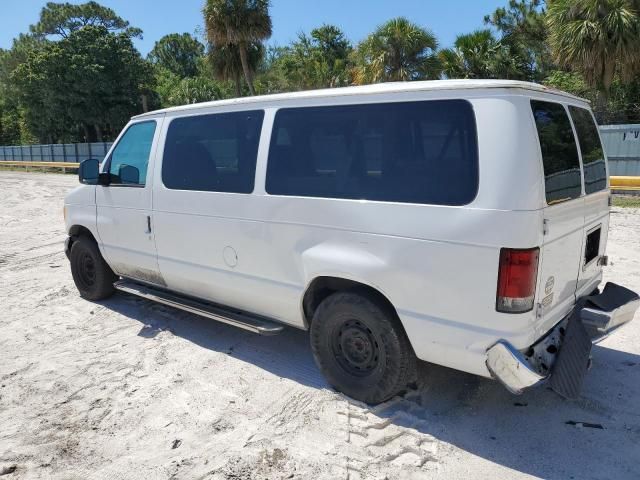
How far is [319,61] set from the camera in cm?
3170

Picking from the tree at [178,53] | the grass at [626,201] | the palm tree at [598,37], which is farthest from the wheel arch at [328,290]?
the tree at [178,53]

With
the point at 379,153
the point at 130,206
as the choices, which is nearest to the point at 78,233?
the point at 130,206

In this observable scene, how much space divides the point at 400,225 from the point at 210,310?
6.86 feet

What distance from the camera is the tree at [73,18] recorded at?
47031 mm

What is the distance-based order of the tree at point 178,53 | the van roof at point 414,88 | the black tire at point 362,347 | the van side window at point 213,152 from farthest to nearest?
1. the tree at point 178,53
2. the van side window at point 213,152
3. the black tire at point 362,347
4. the van roof at point 414,88

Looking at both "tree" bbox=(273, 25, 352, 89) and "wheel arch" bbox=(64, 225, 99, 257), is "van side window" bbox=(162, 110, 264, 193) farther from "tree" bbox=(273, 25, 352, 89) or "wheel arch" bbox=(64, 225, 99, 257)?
"tree" bbox=(273, 25, 352, 89)

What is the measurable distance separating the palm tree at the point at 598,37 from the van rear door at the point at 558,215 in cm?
1439

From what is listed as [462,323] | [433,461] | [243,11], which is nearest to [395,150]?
[462,323]

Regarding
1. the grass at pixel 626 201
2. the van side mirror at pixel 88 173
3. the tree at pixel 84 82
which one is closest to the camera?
the van side mirror at pixel 88 173

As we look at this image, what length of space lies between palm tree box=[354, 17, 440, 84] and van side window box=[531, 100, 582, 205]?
61.3 feet

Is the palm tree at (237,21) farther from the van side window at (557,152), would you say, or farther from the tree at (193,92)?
the van side window at (557,152)

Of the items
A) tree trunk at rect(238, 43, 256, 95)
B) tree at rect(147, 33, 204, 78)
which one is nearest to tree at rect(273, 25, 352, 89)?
tree trunk at rect(238, 43, 256, 95)

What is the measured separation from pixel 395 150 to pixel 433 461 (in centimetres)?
187

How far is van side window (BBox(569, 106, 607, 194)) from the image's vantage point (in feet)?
11.6
